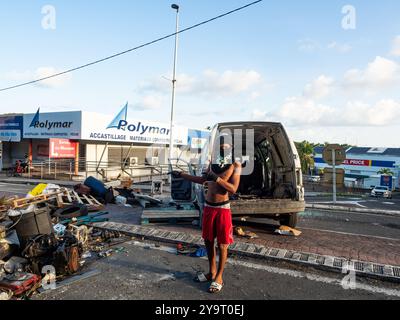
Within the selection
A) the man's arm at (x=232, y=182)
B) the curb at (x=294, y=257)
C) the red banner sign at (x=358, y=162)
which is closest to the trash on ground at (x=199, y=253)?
the curb at (x=294, y=257)

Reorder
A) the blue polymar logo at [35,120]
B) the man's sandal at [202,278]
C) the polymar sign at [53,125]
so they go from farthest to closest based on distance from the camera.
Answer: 1. the blue polymar logo at [35,120]
2. the polymar sign at [53,125]
3. the man's sandal at [202,278]

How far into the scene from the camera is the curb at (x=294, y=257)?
4.08 m

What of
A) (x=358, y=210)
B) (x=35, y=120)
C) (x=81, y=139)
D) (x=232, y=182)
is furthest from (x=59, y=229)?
(x=35, y=120)

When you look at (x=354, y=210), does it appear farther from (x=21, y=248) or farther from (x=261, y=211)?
(x=21, y=248)

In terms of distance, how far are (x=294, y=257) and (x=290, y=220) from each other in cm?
177

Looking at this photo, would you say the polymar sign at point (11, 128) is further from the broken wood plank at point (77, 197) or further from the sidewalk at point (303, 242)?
the sidewalk at point (303, 242)

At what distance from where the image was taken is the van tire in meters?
6.20

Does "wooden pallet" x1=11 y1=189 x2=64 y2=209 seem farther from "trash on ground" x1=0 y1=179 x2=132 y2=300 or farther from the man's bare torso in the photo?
the man's bare torso

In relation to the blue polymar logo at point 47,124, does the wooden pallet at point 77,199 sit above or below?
below

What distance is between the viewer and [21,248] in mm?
4645

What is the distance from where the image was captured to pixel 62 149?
20.7 meters

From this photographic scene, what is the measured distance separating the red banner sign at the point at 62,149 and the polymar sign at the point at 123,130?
143 centimetres
